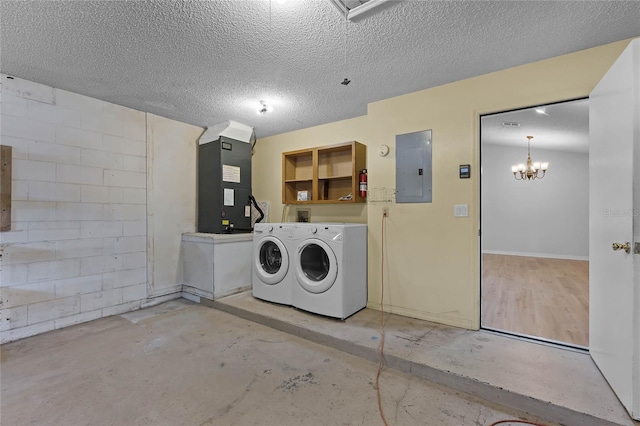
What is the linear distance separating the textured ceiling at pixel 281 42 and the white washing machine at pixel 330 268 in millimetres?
1424

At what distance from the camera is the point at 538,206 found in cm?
651

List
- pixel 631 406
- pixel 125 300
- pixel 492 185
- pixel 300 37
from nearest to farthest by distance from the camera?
pixel 631 406
pixel 300 37
pixel 125 300
pixel 492 185

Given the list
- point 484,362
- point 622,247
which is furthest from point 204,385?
point 622,247

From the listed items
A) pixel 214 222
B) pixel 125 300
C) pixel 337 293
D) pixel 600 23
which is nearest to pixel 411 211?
pixel 337 293

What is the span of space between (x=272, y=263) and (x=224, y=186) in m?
1.24

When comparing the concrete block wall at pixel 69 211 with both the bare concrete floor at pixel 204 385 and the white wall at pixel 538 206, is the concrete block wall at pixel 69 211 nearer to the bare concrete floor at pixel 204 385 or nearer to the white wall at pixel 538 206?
the bare concrete floor at pixel 204 385

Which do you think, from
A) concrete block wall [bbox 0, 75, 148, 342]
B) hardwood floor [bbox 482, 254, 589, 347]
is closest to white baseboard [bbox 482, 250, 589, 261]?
hardwood floor [bbox 482, 254, 589, 347]

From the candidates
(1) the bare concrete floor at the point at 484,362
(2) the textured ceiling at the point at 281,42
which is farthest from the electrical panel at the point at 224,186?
(1) the bare concrete floor at the point at 484,362

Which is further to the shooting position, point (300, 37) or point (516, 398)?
point (300, 37)

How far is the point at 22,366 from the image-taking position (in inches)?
81.3

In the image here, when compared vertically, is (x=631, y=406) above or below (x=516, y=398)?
above

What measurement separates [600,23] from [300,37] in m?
1.92

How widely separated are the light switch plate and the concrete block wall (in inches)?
137

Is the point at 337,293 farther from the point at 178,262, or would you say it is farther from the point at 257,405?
the point at 178,262
